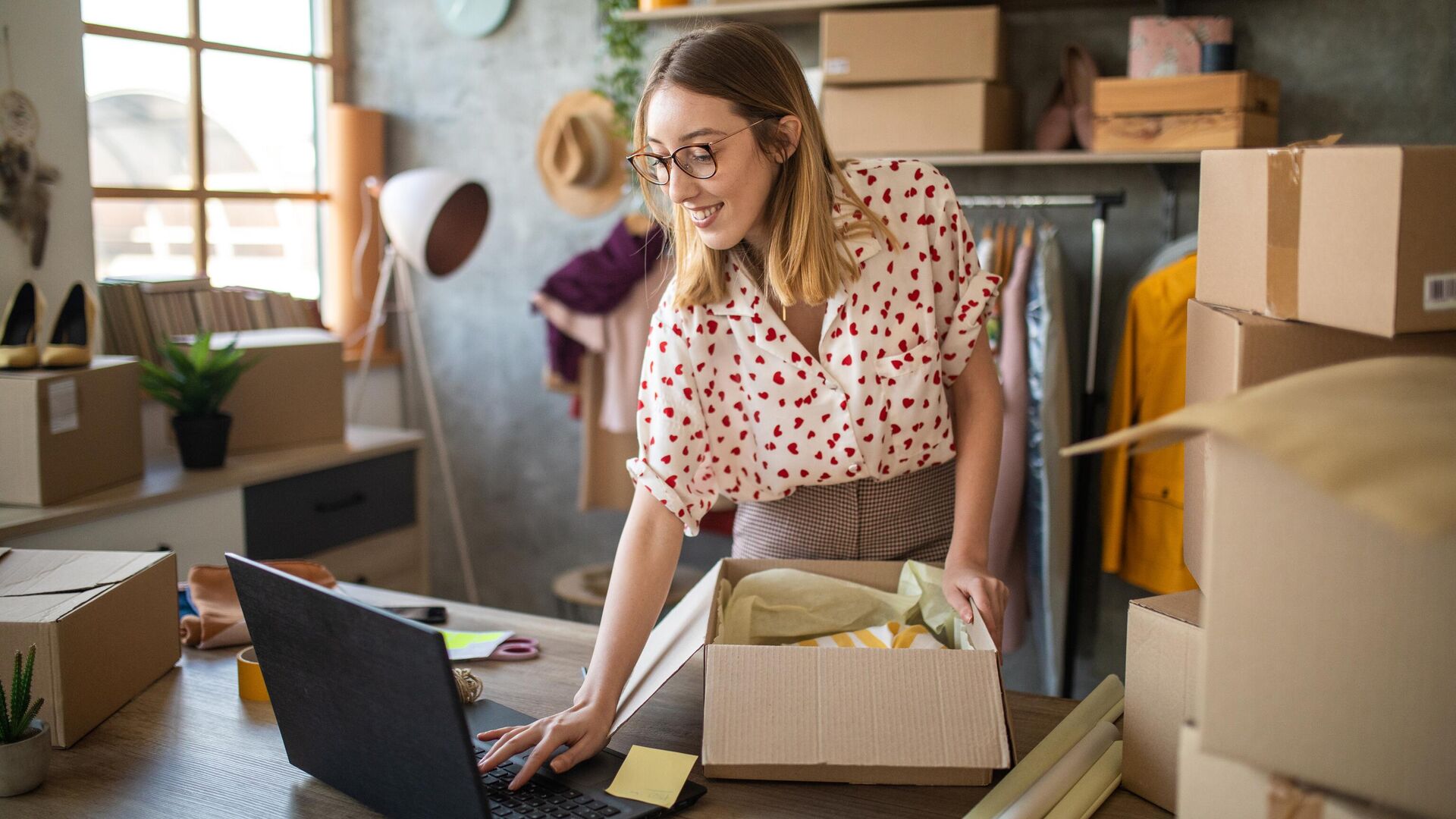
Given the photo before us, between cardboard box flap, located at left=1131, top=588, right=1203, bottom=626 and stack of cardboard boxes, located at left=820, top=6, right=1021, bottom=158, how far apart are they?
1792 millimetres

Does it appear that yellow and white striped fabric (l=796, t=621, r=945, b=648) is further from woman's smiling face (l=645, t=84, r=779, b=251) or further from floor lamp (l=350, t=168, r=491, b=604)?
floor lamp (l=350, t=168, r=491, b=604)

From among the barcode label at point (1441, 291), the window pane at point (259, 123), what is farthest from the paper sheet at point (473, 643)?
Result: the window pane at point (259, 123)

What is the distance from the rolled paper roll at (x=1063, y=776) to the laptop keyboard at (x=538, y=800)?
374 mm

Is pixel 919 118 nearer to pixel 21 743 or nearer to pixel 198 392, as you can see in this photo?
pixel 198 392

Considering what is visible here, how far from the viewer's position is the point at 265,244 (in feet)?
12.3

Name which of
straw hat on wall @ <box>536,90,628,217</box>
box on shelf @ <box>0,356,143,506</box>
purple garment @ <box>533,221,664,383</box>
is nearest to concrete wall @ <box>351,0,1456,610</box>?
straw hat on wall @ <box>536,90,628,217</box>

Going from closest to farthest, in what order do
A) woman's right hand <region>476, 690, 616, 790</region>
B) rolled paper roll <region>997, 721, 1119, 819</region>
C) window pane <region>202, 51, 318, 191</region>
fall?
rolled paper roll <region>997, 721, 1119, 819</region>, woman's right hand <region>476, 690, 616, 790</region>, window pane <region>202, 51, 318, 191</region>

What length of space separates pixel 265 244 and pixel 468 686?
2.85 m

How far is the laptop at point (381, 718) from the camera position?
94cm

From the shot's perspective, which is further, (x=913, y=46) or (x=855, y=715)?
(x=913, y=46)

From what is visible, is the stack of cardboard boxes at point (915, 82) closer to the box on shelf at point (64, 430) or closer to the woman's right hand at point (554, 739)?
the box on shelf at point (64, 430)

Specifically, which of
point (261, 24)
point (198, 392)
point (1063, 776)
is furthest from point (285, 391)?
point (1063, 776)

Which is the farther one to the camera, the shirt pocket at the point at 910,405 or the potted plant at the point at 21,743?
the shirt pocket at the point at 910,405

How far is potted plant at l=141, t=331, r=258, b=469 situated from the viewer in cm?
268
